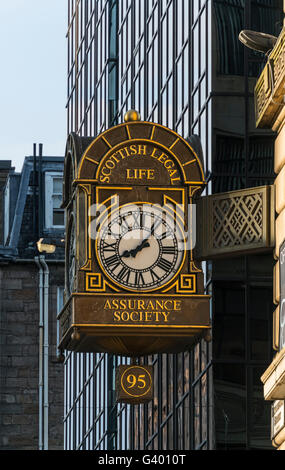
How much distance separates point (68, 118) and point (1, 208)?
14.7 meters

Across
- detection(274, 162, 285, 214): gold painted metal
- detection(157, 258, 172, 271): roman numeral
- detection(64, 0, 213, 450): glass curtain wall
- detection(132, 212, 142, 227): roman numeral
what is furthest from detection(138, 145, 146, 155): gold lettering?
detection(64, 0, 213, 450): glass curtain wall

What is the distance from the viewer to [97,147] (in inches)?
1070

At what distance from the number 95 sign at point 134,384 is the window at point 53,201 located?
39619 mm

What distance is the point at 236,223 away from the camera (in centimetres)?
2614

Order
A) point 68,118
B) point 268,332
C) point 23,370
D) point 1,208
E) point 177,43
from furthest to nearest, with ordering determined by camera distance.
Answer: point 1,208 → point 23,370 → point 68,118 → point 177,43 → point 268,332

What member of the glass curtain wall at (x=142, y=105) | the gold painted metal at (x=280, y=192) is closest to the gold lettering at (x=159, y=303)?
the gold painted metal at (x=280, y=192)

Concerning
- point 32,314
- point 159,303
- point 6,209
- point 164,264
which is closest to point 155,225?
point 164,264

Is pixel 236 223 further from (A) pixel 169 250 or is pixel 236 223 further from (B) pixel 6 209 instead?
(B) pixel 6 209

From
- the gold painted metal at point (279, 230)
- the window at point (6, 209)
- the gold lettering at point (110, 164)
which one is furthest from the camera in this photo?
the window at point (6, 209)

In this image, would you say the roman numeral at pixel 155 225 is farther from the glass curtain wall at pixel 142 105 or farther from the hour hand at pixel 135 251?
the glass curtain wall at pixel 142 105

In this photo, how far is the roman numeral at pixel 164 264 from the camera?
26.6 m

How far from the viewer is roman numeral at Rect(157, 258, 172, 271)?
26609mm
